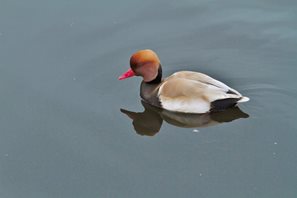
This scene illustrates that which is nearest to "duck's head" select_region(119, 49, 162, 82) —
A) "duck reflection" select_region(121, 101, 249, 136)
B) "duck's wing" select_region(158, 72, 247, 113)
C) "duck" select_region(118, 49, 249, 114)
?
"duck" select_region(118, 49, 249, 114)

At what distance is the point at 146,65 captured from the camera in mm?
4762

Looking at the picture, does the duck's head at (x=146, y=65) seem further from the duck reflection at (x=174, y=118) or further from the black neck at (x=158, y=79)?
the duck reflection at (x=174, y=118)

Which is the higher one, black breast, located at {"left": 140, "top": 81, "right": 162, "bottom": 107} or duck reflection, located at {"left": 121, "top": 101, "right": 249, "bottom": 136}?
black breast, located at {"left": 140, "top": 81, "right": 162, "bottom": 107}

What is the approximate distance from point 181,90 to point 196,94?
0.43ft

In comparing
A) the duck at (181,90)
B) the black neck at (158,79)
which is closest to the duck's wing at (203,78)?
the duck at (181,90)

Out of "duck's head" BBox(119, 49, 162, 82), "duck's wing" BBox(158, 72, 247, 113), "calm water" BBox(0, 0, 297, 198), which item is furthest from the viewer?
"duck's head" BBox(119, 49, 162, 82)

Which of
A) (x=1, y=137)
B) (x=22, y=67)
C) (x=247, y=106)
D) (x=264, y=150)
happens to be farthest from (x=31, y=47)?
(x=264, y=150)

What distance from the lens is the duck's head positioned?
474 centimetres

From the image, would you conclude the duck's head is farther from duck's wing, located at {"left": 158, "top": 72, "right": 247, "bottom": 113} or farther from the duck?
duck's wing, located at {"left": 158, "top": 72, "right": 247, "bottom": 113}

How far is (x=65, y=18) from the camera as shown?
5.90 meters

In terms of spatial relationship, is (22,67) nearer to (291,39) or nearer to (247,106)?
(247,106)

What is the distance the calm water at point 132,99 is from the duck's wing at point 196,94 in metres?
0.11

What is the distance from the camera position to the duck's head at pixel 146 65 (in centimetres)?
474

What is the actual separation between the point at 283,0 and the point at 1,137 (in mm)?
3215
